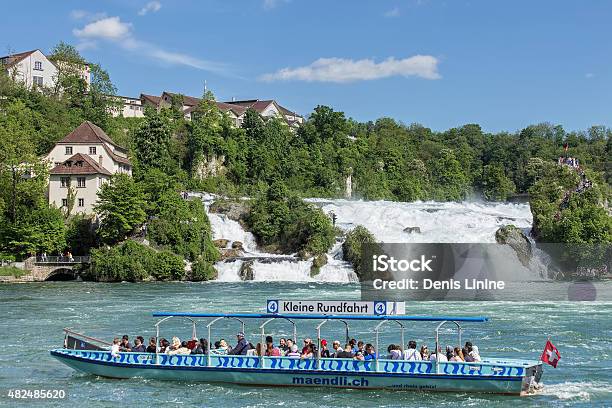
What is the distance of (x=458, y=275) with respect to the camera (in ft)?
235

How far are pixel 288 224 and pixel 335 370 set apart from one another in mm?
51585

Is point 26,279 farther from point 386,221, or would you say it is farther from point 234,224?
point 386,221

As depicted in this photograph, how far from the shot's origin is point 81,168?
78.7 meters

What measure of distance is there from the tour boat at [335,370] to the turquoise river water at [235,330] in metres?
0.35

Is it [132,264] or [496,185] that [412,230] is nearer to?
[132,264]

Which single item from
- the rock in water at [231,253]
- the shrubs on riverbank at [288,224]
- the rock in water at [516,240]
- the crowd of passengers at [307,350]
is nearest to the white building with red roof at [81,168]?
the rock in water at [231,253]

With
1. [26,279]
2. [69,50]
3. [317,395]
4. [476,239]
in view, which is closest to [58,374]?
[317,395]

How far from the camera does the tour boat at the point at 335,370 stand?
26422 mm

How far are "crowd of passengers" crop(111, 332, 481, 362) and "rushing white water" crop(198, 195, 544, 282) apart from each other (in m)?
39.3

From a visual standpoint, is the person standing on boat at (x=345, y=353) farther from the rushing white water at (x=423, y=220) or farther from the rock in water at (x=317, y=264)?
the rushing white water at (x=423, y=220)

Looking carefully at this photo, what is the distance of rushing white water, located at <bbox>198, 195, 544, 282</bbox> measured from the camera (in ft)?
231

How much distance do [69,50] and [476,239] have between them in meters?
64.9

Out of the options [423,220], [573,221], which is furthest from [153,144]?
[573,221]

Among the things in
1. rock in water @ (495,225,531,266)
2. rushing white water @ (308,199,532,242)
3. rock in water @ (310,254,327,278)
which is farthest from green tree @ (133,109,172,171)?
rock in water @ (495,225,531,266)
